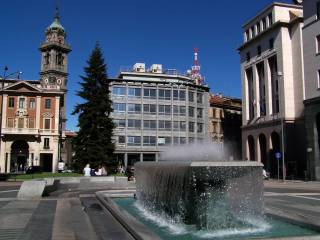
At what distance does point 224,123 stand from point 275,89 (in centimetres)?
3764

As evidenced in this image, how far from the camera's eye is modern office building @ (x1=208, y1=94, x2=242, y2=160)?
9527 cm

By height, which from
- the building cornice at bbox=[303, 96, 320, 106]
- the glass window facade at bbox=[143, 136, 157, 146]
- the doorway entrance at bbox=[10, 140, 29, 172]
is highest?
the building cornice at bbox=[303, 96, 320, 106]

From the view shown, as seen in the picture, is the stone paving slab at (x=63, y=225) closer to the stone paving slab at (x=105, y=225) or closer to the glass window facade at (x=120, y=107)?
the stone paving slab at (x=105, y=225)

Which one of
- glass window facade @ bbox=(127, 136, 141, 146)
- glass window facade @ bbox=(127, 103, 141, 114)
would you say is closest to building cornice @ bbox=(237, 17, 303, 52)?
glass window facade @ bbox=(127, 103, 141, 114)

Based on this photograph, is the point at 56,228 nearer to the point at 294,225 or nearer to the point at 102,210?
the point at 102,210

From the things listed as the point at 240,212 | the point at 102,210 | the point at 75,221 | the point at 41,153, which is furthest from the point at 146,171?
the point at 41,153

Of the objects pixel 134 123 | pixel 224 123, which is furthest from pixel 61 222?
pixel 224 123

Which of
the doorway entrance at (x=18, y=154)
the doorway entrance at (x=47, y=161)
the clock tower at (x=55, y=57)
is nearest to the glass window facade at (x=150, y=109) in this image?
the doorway entrance at (x=47, y=161)

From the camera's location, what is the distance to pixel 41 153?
3317 inches

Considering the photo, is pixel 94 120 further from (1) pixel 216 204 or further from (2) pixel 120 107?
(1) pixel 216 204

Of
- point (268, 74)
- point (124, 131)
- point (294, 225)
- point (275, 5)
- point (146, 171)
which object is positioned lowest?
point (294, 225)

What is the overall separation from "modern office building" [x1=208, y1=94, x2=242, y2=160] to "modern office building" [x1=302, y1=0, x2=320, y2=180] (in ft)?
149

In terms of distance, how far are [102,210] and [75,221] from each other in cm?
292

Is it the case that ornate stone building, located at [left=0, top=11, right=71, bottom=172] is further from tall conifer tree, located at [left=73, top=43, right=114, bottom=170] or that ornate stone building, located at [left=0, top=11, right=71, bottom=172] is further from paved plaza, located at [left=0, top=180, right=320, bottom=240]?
paved plaza, located at [left=0, top=180, right=320, bottom=240]
